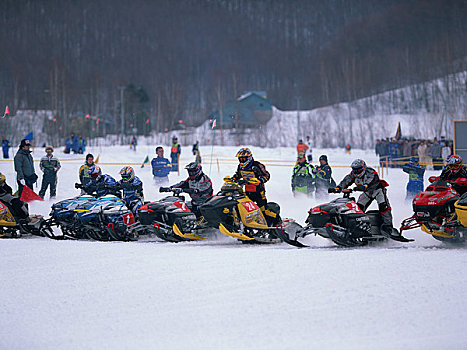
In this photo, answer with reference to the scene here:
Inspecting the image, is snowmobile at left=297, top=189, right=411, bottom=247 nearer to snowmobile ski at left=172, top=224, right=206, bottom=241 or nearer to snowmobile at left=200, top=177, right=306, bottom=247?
snowmobile at left=200, top=177, right=306, bottom=247

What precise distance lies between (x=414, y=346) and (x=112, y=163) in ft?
76.6

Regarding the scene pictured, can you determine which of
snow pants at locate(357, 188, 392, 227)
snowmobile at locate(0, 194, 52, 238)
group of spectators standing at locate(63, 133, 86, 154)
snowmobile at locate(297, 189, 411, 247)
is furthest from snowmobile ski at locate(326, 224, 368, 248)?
group of spectators standing at locate(63, 133, 86, 154)

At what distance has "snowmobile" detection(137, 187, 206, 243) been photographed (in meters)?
9.76

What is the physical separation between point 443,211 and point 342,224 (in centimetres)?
162

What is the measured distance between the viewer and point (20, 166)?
15.4 m

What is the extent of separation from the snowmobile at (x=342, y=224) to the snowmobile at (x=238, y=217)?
1.89 ft

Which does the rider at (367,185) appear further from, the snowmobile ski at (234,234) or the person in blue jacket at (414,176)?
the person in blue jacket at (414,176)

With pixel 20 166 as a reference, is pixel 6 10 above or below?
above

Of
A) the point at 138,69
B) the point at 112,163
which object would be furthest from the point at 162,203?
the point at 138,69

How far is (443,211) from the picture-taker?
873 centimetres

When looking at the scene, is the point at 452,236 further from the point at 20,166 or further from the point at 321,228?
the point at 20,166

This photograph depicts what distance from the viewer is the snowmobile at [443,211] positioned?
27.4 feet

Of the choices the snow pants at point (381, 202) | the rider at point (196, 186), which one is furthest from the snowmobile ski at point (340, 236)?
the rider at point (196, 186)

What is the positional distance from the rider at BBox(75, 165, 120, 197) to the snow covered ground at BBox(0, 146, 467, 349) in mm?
2424
